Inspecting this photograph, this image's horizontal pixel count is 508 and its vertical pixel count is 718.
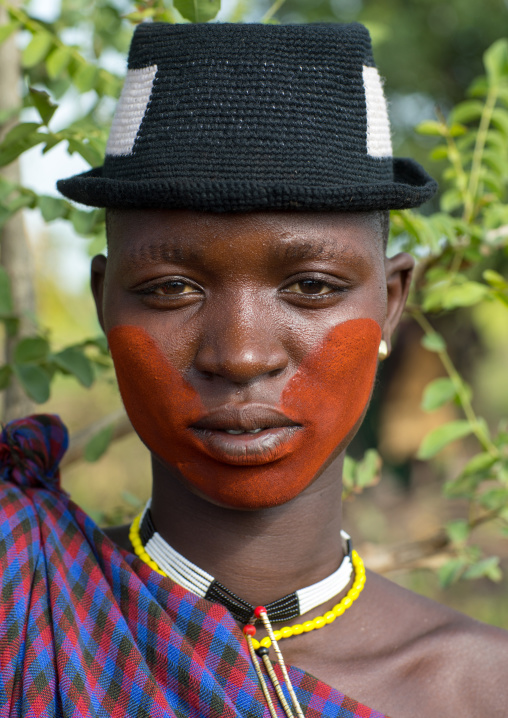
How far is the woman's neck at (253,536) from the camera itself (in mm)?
1796

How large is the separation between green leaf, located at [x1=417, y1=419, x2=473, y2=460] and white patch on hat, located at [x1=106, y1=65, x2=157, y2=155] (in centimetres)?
136

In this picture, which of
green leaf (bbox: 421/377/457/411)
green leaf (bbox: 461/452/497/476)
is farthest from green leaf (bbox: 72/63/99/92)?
green leaf (bbox: 461/452/497/476)

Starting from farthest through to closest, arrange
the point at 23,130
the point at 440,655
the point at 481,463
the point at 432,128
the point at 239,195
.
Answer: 1. the point at 432,128
2. the point at 481,463
3. the point at 23,130
4. the point at 440,655
5. the point at 239,195

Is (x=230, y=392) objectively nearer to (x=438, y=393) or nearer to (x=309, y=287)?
(x=309, y=287)

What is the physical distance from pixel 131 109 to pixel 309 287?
541mm

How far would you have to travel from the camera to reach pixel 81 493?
777 centimetres

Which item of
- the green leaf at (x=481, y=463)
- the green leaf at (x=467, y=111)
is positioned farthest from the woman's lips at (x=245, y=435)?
the green leaf at (x=467, y=111)

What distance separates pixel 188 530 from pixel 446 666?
2.15 feet

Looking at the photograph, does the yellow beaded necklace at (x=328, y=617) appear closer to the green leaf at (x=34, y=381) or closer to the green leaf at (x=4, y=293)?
the green leaf at (x=34, y=381)

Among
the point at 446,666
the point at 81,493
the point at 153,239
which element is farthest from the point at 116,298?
the point at 81,493

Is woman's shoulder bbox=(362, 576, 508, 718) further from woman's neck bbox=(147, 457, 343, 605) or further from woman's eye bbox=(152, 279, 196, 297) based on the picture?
woman's eye bbox=(152, 279, 196, 297)

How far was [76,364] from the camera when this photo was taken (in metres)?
2.40

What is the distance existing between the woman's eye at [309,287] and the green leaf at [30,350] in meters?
0.98

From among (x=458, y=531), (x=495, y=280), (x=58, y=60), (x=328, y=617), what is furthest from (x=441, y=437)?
(x=58, y=60)
